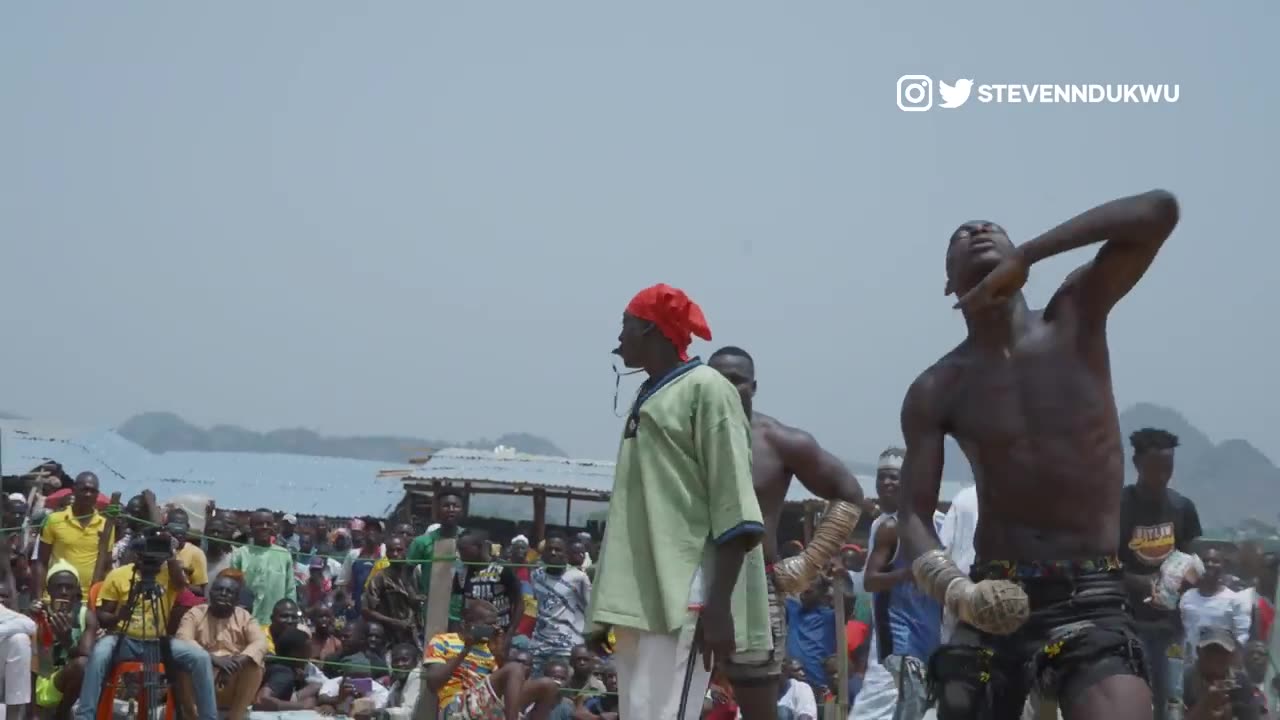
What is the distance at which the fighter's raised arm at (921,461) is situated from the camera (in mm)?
4633

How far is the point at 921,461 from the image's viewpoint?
4664mm

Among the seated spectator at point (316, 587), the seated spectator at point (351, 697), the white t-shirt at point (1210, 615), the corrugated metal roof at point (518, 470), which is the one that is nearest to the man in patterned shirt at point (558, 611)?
the seated spectator at point (351, 697)

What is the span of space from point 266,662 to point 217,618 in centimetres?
193

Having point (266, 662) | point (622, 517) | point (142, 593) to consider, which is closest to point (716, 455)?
point (622, 517)

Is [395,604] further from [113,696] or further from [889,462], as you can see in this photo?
[889,462]

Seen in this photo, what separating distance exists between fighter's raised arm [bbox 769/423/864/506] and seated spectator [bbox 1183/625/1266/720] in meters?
2.41

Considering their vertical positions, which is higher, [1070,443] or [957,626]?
[1070,443]

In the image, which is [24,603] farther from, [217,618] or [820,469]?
[820,469]

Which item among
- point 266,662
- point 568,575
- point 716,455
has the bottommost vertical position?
point 266,662

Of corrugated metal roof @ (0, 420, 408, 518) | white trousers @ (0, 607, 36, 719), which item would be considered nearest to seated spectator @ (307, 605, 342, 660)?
white trousers @ (0, 607, 36, 719)

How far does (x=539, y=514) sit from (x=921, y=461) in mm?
22819

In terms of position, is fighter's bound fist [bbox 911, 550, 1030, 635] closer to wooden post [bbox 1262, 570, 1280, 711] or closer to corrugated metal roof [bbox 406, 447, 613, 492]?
wooden post [bbox 1262, 570, 1280, 711]

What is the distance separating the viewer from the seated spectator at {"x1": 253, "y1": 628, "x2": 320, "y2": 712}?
1205 cm

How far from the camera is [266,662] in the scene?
12.6m
